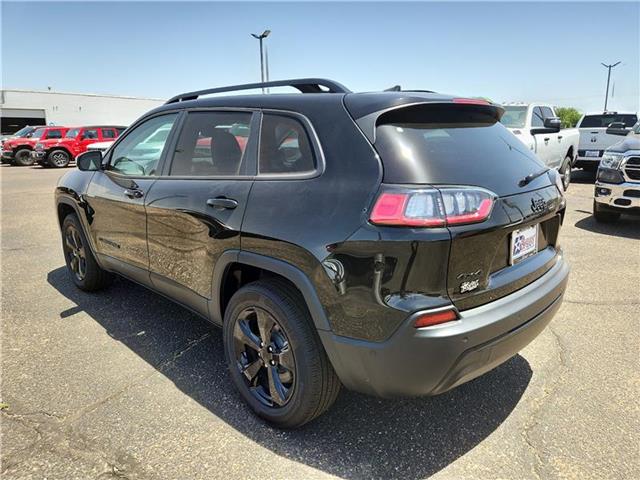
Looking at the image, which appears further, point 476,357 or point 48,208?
point 48,208

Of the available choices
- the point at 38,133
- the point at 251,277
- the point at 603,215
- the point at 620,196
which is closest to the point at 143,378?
the point at 251,277

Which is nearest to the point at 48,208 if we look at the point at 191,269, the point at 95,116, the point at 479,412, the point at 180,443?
the point at 191,269

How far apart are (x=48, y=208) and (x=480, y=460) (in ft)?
33.5

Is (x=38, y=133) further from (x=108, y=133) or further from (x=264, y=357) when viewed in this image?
(x=264, y=357)

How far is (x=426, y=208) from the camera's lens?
1902 mm

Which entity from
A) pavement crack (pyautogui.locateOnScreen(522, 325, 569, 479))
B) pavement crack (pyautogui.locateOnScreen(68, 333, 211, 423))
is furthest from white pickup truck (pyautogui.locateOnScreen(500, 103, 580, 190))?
pavement crack (pyautogui.locateOnScreen(68, 333, 211, 423))

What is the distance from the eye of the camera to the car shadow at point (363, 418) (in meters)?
2.25

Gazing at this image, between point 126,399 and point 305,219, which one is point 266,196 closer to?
point 305,219

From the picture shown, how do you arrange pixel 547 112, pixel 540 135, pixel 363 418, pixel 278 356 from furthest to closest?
1. pixel 547 112
2. pixel 540 135
3. pixel 363 418
4. pixel 278 356

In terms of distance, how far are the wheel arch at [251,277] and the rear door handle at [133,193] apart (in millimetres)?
1023

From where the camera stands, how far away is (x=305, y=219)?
216 cm

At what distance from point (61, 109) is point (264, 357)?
144 feet

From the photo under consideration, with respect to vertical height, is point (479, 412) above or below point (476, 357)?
below

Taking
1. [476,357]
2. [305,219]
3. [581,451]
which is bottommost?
[581,451]
